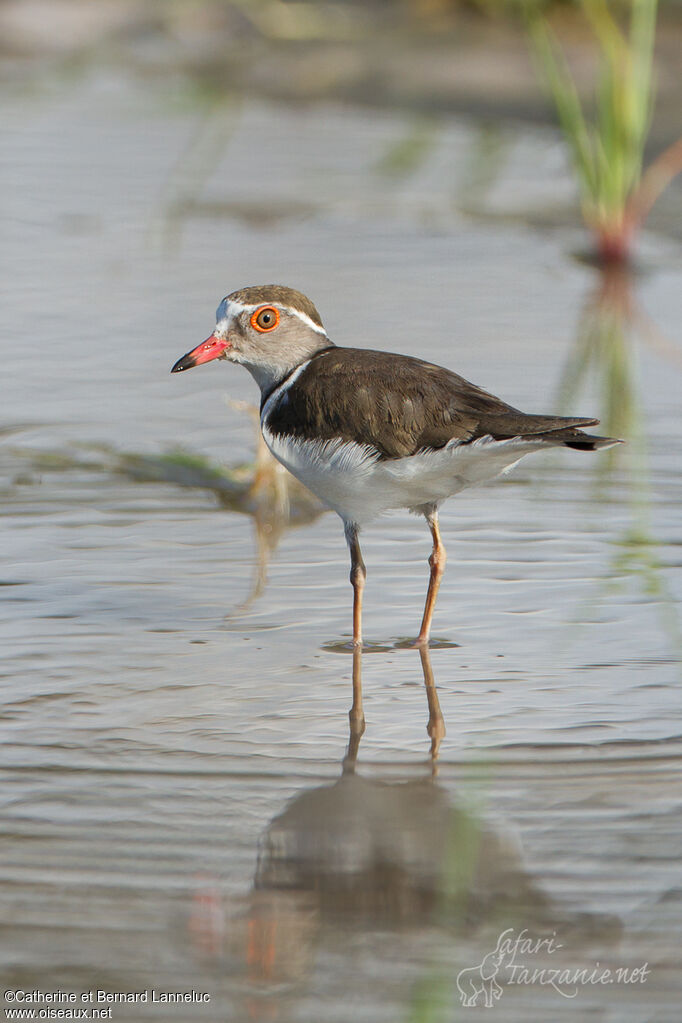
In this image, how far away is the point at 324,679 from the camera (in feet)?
19.0

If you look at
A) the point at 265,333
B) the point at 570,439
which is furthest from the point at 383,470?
the point at 265,333

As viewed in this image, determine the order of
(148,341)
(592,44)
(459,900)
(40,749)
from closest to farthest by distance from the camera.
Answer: (459,900), (40,749), (148,341), (592,44)

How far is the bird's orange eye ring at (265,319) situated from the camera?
6.50 meters

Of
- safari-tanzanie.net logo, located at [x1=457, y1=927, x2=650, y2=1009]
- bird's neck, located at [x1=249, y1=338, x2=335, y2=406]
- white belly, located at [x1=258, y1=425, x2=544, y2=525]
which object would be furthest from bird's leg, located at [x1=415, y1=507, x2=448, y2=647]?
safari-tanzanie.net logo, located at [x1=457, y1=927, x2=650, y2=1009]

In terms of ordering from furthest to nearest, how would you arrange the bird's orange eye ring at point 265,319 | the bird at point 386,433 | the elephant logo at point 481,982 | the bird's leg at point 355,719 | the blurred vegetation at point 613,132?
the blurred vegetation at point 613,132
the bird's orange eye ring at point 265,319
the bird at point 386,433
the bird's leg at point 355,719
the elephant logo at point 481,982

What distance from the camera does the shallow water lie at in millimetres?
4090

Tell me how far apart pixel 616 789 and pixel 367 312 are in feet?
19.9

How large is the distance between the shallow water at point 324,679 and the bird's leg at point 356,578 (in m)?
0.13

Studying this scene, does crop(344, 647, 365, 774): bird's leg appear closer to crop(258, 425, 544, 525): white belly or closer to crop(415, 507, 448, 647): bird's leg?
crop(415, 507, 448, 647): bird's leg

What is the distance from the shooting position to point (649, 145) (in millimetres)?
13461

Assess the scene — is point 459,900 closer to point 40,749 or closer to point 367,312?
point 40,749

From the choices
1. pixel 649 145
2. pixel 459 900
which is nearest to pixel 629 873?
pixel 459 900

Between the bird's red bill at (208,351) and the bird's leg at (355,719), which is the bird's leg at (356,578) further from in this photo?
the bird's red bill at (208,351)

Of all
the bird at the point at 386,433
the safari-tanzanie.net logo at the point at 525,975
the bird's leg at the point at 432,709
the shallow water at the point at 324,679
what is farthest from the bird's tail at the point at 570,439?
the safari-tanzanie.net logo at the point at 525,975
